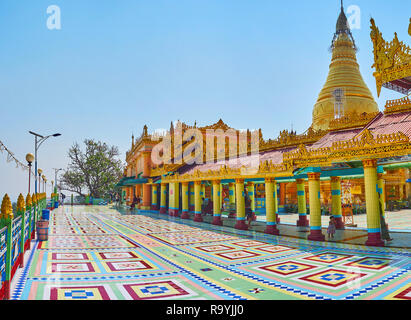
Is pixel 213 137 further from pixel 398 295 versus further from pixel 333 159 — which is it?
pixel 398 295

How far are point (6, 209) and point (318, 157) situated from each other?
11271mm

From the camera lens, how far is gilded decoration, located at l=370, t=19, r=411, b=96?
1212 centimetres

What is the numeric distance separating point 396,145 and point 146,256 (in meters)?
9.62

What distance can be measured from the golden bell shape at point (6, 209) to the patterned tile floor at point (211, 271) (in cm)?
163

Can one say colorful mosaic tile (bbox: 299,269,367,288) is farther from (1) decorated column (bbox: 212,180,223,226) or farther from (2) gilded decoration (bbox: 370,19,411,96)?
(1) decorated column (bbox: 212,180,223,226)

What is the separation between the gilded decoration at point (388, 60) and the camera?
1212 cm

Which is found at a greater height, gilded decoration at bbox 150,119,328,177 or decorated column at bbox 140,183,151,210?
gilded decoration at bbox 150,119,328,177

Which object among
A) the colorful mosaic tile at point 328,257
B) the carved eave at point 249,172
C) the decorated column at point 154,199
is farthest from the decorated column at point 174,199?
the colorful mosaic tile at point 328,257

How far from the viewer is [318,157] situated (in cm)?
1264

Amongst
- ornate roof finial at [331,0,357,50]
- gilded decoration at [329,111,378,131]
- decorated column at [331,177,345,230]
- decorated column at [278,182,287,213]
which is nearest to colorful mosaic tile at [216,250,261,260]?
decorated column at [331,177,345,230]

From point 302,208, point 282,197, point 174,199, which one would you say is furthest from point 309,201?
point 282,197

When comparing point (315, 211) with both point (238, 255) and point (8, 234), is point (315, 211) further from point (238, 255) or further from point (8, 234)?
point (8, 234)

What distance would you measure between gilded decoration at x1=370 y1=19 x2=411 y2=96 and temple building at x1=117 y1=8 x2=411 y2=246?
4 cm

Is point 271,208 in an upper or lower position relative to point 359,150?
lower
